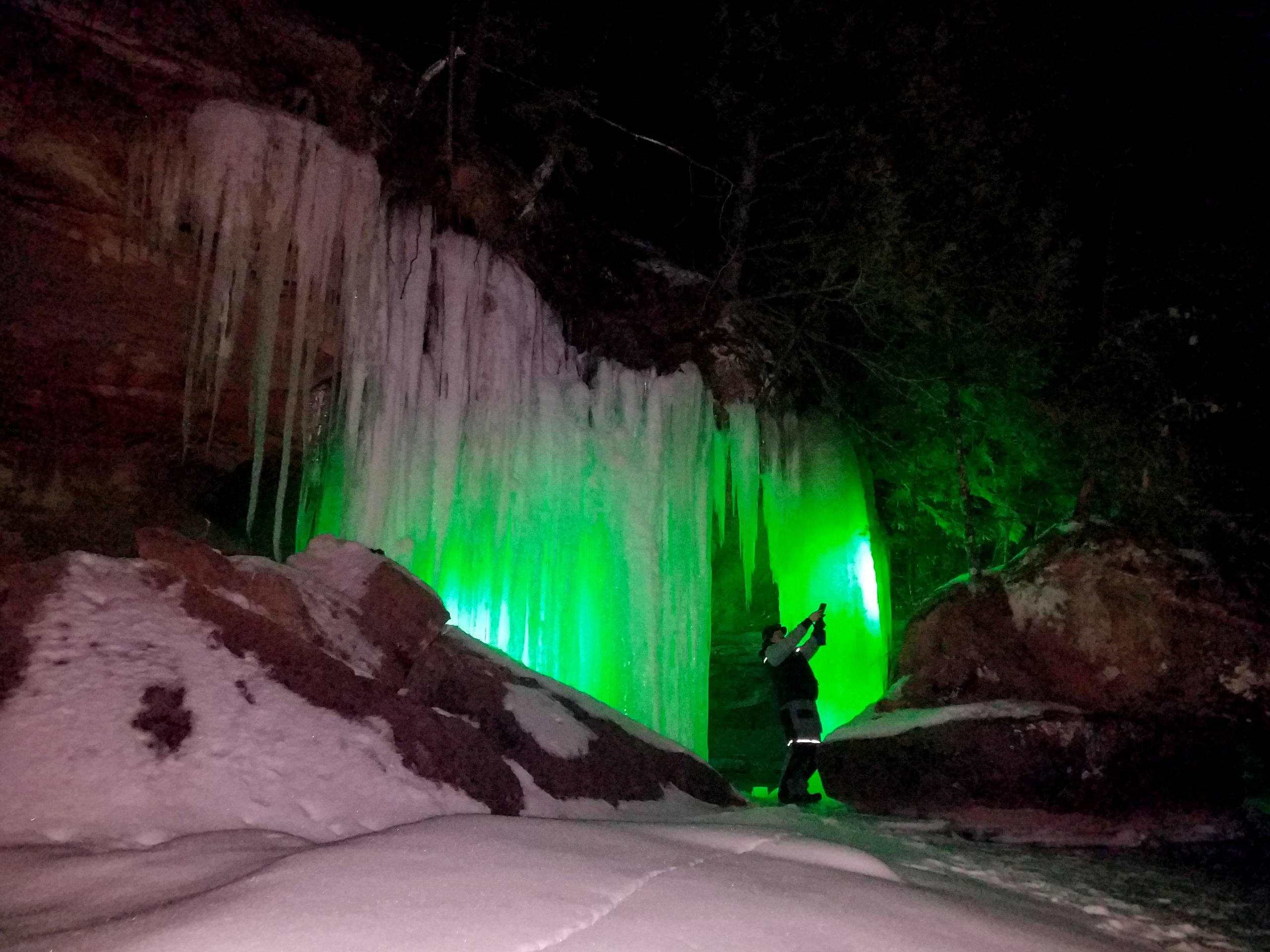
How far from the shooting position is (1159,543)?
917 cm

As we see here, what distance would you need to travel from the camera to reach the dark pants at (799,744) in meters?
7.93

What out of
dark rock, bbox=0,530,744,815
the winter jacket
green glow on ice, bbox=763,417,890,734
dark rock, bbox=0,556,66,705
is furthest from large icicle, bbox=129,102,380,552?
green glow on ice, bbox=763,417,890,734

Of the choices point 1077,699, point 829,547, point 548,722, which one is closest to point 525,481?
point 548,722

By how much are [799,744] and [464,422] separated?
16.1 feet

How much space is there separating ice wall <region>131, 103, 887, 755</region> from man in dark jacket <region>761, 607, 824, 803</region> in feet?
4.48

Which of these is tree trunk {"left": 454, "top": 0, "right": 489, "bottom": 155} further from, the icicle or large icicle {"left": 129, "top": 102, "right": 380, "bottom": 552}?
the icicle

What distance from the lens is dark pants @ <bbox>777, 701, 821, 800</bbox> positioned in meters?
7.93

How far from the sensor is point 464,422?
8656mm

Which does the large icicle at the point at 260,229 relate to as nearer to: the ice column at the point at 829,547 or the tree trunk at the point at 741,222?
the tree trunk at the point at 741,222

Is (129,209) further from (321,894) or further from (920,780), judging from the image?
(920,780)

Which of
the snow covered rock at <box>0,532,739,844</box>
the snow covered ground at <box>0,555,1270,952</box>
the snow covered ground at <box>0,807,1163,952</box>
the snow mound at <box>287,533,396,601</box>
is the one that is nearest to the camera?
the snow covered ground at <box>0,807,1163,952</box>

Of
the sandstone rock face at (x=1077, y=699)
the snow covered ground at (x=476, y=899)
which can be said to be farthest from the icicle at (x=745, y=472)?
the snow covered ground at (x=476, y=899)

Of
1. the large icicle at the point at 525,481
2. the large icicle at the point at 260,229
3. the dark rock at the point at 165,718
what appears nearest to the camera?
the dark rock at the point at 165,718

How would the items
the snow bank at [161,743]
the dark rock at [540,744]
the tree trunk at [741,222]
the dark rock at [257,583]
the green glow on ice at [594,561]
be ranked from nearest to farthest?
the snow bank at [161,743]
the dark rock at [257,583]
the dark rock at [540,744]
the green glow on ice at [594,561]
the tree trunk at [741,222]
